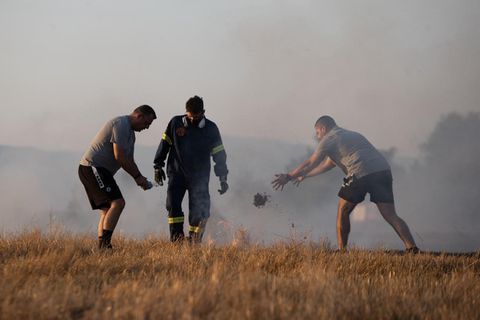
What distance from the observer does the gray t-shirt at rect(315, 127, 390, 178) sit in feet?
29.2

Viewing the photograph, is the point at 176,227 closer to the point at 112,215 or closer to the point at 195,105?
the point at 112,215

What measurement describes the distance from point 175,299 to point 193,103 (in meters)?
4.40

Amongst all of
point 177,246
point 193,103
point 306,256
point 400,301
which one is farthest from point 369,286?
point 193,103

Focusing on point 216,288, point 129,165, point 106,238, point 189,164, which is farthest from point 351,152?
point 216,288

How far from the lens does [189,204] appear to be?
802 centimetres

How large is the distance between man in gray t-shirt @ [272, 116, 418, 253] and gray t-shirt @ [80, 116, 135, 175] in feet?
8.80

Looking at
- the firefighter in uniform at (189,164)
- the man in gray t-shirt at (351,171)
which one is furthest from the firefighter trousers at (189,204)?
the man in gray t-shirt at (351,171)

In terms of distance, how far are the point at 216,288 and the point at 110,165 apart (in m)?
3.50

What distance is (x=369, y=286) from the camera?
15.2 ft

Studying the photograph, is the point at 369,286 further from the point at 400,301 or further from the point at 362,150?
the point at 362,150

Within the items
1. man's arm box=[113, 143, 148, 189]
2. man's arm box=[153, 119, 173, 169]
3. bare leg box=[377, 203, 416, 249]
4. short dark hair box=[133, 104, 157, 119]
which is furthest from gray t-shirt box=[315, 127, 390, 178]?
man's arm box=[113, 143, 148, 189]

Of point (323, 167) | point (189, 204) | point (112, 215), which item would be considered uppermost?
point (323, 167)

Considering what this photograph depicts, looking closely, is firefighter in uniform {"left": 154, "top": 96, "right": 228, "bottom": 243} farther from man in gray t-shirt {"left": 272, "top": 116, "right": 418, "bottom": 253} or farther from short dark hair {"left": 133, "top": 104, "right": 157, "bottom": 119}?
man in gray t-shirt {"left": 272, "top": 116, "right": 418, "bottom": 253}

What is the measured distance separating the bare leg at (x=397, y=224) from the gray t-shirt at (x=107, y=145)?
3.96m
